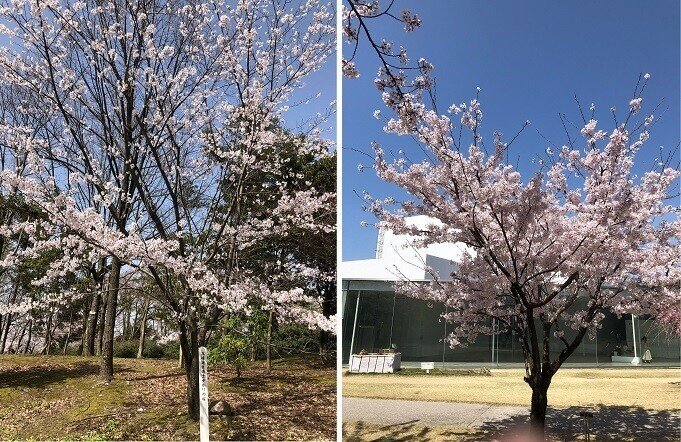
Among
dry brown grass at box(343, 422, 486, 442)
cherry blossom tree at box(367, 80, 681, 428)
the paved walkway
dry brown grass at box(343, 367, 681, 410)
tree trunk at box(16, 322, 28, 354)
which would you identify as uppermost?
cherry blossom tree at box(367, 80, 681, 428)

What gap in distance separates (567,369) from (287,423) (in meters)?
4.04

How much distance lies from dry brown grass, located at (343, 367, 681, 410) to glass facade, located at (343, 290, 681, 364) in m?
0.24

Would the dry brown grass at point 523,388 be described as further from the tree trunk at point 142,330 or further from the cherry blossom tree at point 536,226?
the tree trunk at point 142,330

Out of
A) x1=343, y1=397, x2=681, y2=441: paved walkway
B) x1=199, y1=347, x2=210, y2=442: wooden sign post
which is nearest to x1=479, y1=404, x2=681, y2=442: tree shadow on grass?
x1=343, y1=397, x2=681, y2=441: paved walkway

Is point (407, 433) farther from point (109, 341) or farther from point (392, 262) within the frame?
point (392, 262)

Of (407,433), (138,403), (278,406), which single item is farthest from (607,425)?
(138,403)

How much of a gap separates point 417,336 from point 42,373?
3434mm

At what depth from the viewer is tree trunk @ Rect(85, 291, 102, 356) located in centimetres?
443

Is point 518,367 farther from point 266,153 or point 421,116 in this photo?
point 421,116

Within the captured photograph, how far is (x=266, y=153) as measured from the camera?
3.70m

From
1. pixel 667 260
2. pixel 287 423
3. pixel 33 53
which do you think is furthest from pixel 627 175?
pixel 33 53

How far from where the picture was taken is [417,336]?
5.28 m

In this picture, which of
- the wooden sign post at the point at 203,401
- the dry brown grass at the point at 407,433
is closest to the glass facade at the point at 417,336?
the dry brown grass at the point at 407,433

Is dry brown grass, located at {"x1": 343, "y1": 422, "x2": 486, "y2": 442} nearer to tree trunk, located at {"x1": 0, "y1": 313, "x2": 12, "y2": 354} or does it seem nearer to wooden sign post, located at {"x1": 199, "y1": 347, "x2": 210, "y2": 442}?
wooden sign post, located at {"x1": 199, "y1": 347, "x2": 210, "y2": 442}
